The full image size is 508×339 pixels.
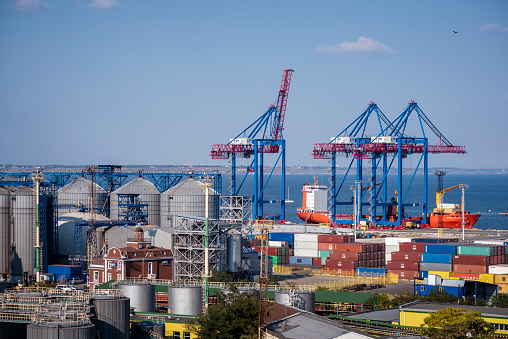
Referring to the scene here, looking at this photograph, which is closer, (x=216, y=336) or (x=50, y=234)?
(x=216, y=336)

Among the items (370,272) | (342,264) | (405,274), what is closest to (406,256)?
(405,274)

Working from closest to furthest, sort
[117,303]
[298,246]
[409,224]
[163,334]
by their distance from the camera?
[117,303], [163,334], [298,246], [409,224]

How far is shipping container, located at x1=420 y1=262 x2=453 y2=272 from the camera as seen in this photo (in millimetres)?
61781

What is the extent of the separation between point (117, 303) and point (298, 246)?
1696 inches

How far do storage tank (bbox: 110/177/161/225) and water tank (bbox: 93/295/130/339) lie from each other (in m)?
40.7

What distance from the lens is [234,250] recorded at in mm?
55938

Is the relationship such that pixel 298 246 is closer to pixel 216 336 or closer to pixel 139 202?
pixel 139 202

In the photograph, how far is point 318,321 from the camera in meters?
36.8

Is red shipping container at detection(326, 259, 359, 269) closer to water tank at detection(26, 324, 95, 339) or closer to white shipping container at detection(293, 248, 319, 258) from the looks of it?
white shipping container at detection(293, 248, 319, 258)

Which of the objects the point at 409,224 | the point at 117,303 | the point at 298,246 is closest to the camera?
the point at 117,303

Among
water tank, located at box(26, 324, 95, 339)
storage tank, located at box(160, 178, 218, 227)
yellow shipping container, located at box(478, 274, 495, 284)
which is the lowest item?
yellow shipping container, located at box(478, 274, 495, 284)

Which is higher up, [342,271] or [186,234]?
[186,234]

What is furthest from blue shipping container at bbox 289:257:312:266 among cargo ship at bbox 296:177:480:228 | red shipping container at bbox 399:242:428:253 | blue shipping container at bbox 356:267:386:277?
cargo ship at bbox 296:177:480:228

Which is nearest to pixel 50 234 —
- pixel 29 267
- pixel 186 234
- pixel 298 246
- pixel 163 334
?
pixel 29 267
